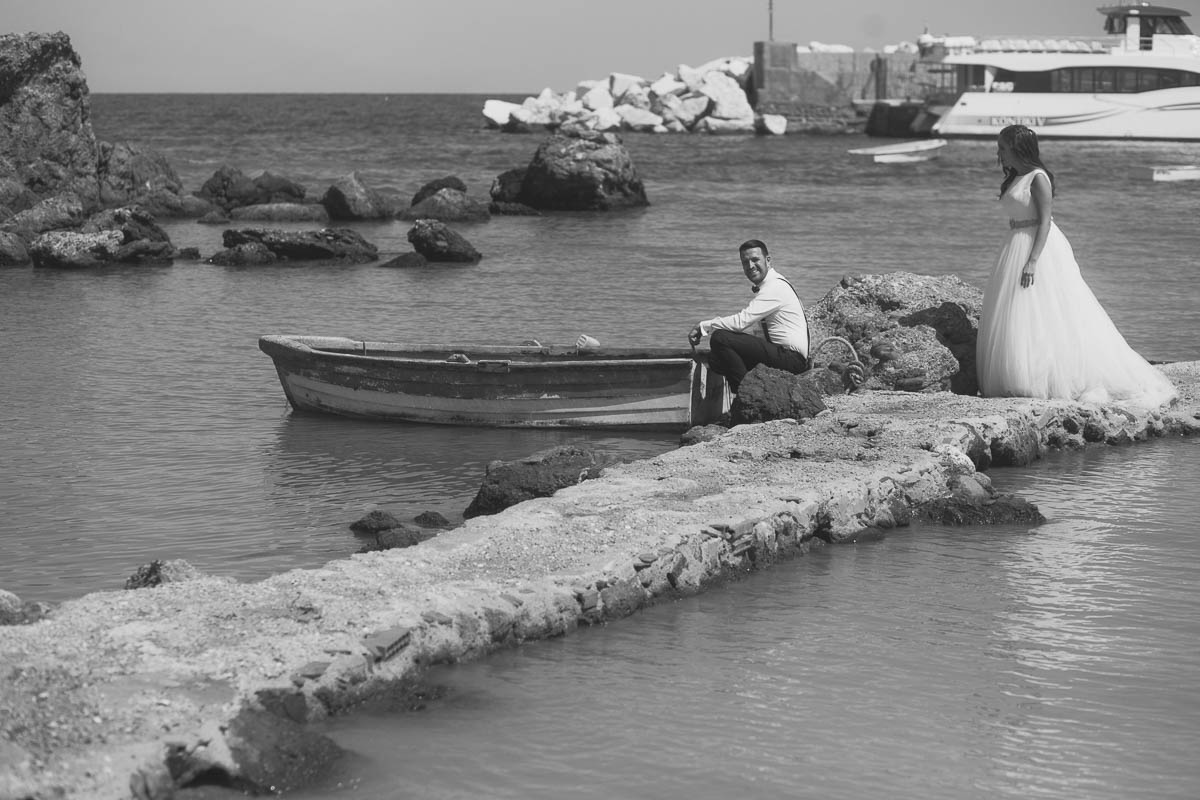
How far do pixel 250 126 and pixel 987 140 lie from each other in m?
48.9

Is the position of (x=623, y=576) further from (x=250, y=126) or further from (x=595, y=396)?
(x=250, y=126)

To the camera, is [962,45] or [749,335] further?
[962,45]

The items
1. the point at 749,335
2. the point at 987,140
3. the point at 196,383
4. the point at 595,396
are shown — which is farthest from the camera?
the point at 987,140

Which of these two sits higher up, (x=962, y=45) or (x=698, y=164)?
(x=962, y=45)

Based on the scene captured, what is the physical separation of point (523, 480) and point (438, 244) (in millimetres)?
16465

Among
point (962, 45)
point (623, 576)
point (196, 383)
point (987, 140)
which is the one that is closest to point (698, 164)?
point (987, 140)

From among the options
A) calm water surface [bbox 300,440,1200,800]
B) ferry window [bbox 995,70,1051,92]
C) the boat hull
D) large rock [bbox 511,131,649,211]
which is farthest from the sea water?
ferry window [bbox 995,70,1051,92]

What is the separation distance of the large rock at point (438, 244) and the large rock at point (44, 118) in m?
11.5

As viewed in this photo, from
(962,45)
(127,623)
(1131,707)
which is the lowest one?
(1131,707)

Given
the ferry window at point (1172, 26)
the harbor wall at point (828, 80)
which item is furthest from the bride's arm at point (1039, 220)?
the harbor wall at point (828, 80)

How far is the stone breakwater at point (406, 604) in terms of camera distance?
515 centimetres

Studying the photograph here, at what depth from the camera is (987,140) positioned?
196 feet

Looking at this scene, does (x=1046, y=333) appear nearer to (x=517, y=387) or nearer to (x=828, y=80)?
(x=517, y=387)

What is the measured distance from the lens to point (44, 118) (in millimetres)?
33250
